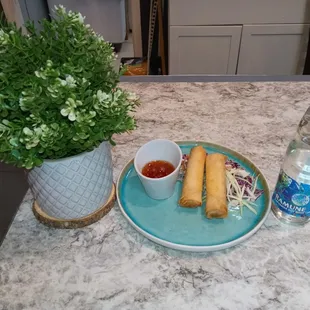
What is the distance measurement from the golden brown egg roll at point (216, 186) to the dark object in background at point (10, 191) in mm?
375

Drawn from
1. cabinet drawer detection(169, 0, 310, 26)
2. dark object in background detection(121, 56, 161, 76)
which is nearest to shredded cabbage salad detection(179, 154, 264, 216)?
cabinet drawer detection(169, 0, 310, 26)

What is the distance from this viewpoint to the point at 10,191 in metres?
0.76

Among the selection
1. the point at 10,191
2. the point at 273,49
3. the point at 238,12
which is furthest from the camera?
the point at 273,49

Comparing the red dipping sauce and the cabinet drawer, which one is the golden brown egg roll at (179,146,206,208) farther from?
the cabinet drawer

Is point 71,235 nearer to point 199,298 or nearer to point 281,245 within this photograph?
point 199,298

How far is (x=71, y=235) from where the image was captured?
0.58 m

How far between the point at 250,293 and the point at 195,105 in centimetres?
51

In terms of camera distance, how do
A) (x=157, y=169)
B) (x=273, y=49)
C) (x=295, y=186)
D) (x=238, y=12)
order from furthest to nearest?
(x=273, y=49), (x=238, y=12), (x=157, y=169), (x=295, y=186)

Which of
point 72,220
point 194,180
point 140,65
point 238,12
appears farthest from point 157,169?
point 140,65

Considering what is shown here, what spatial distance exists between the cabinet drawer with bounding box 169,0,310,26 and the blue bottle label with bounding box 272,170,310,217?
1.29m

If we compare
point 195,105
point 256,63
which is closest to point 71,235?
point 195,105

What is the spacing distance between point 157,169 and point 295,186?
0.24 meters

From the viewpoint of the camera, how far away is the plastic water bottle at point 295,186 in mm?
521

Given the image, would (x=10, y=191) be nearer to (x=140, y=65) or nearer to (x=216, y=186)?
(x=216, y=186)
